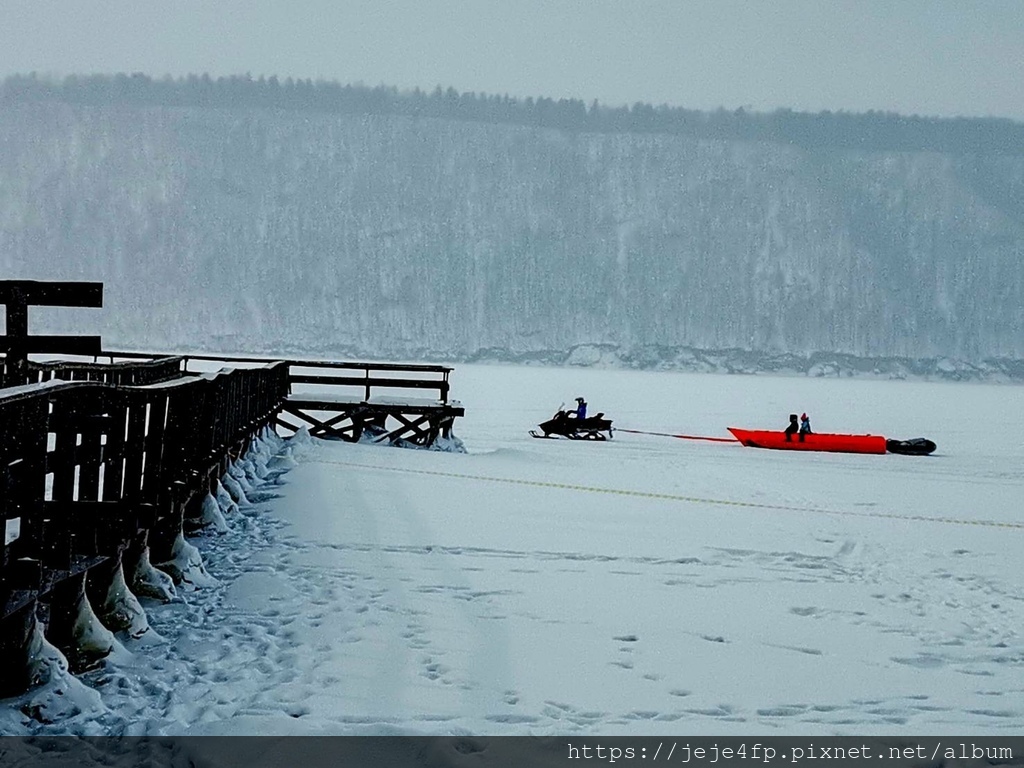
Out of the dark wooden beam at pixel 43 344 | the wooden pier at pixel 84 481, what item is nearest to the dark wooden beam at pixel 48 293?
the wooden pier at pixel 84 481

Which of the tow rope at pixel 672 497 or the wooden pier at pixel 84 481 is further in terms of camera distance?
the tow rope at pixel 672 497

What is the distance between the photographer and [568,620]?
625 centimetres

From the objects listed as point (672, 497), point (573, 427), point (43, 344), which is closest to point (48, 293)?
point (43, 344)

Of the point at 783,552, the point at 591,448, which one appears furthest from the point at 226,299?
the point at 783,552

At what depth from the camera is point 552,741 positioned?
14.3 feet

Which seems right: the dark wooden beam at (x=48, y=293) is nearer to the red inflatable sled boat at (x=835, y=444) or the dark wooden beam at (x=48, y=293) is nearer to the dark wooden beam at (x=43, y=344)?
the dark wooden beam at (x=43, y=344)

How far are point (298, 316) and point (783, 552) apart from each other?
631 feet

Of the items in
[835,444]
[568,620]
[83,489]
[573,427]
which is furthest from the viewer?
[573,427]

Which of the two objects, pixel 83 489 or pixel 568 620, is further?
pixel 568 620

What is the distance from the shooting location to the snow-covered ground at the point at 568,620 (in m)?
4.65

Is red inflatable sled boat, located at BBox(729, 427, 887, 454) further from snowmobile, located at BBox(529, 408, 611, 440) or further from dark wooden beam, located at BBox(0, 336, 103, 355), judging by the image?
dark wooden beam, located at BBox(0, 336, 103, 355)

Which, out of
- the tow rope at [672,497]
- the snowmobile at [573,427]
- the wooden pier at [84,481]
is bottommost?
the snowmobile at [573,427]

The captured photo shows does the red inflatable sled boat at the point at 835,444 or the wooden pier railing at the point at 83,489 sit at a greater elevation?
the wooden pier railing at the point at 83,489

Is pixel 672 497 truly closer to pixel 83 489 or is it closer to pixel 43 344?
pixel 43 344
